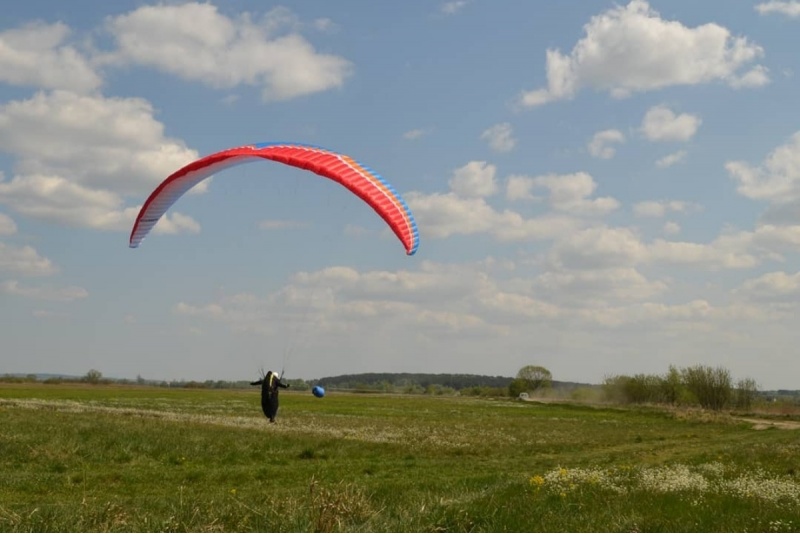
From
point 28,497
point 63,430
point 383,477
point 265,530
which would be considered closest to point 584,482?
point 383,477

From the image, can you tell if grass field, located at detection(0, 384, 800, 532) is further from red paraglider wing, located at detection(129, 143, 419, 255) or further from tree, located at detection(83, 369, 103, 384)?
tree, located at detection(83, 369, 103, 384)

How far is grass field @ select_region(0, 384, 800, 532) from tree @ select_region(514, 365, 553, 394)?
5232 inches

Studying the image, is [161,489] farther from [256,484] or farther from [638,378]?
[638,378]

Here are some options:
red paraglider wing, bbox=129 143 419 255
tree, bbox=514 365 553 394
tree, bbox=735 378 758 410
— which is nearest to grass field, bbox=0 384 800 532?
red paraglider wing, bbox=129 143 419 255

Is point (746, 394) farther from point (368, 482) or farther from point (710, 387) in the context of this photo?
point (368, 482)

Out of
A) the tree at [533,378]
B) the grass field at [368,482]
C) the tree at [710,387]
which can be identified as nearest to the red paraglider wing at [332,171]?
the grass field at [368,482]

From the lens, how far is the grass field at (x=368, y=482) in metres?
8.72

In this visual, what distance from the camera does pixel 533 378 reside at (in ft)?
554

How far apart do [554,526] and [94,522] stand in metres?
5.26

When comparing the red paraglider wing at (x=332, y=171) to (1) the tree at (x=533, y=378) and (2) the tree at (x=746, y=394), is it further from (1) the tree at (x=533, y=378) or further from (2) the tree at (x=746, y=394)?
(1) the tree at (x=533, y=378)

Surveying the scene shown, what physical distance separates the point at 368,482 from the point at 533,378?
157 metres

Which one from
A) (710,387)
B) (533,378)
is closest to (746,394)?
(710,387)

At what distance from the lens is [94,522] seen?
26.5 ft

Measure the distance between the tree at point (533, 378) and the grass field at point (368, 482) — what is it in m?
133
